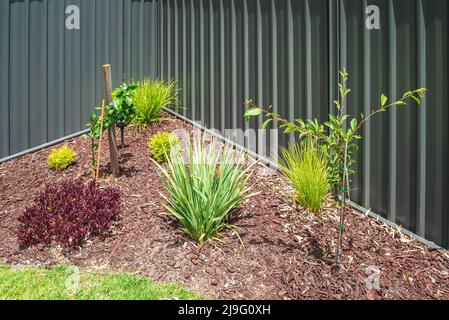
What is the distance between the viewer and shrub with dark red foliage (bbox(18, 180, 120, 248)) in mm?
4155

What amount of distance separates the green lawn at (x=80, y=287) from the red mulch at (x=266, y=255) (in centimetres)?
14

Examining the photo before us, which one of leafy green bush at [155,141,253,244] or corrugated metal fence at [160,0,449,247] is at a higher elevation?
corrugated metal fence at [160,0,449,247]

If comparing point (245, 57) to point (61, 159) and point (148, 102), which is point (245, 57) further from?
point (61, 159)

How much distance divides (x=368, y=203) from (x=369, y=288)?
1039 mm

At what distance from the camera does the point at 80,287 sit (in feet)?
11.3

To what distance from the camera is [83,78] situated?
706 centimetres

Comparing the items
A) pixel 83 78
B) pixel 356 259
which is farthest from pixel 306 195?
pixel 83 78

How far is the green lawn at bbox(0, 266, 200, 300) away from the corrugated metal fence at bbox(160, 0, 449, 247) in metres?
1.87

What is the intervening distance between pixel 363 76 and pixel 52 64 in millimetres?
4528

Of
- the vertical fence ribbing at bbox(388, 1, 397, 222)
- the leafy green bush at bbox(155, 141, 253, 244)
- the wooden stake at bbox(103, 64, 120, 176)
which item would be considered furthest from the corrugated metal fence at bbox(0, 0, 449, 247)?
the wooden stake at bbox(103, 64, 120, 176)

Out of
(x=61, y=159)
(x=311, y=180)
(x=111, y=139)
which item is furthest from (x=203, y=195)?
(x=61, y=159)

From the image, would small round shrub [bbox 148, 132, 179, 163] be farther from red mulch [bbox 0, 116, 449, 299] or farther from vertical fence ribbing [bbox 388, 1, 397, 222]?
vertical fence ribbing [bbox 388, 1, 397, 222]

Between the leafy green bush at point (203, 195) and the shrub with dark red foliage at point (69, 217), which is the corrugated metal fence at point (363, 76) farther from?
the shrub with dark red foliage at point (69, 217)

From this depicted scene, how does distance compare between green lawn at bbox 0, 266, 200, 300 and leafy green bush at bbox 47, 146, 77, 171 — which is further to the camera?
leafy green bush at bbox 47, 146, 77, 171
